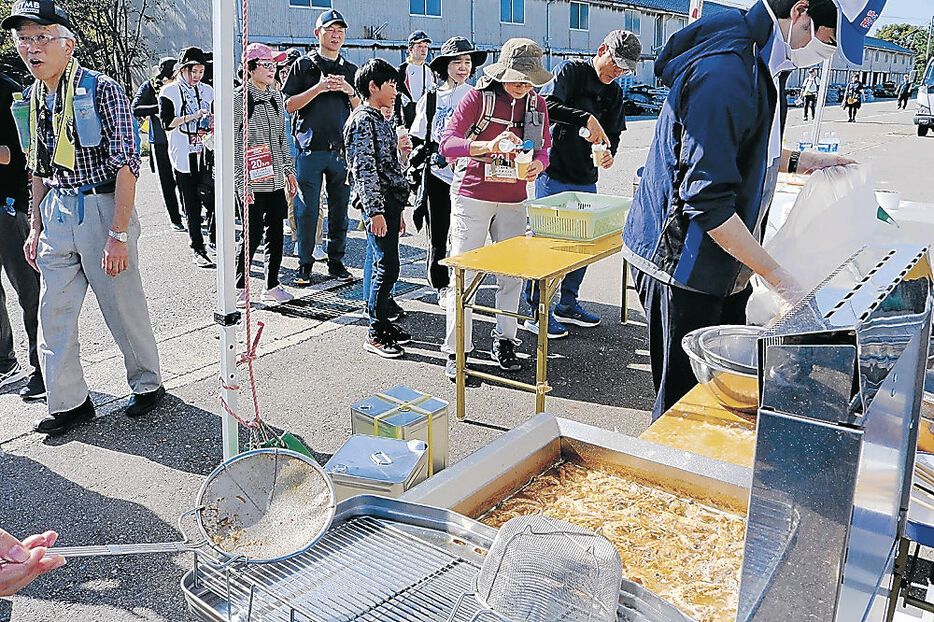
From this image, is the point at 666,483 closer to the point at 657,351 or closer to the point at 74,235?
the point at 657,351

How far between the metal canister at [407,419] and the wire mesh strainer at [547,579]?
1.52 metres

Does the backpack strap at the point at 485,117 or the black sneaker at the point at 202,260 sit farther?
the black sneaker at the point at 202,260

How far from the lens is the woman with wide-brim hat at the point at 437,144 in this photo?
242 inches

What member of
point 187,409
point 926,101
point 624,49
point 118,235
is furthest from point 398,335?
point 926,101

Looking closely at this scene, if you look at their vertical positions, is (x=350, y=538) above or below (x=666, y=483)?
above

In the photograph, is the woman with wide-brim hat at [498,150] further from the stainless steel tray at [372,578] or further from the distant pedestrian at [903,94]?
the distant pedestrian at [903,94]

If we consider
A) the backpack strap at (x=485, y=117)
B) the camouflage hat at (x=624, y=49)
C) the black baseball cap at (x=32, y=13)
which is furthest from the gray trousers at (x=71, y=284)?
the camouflage hat at (x=624, y=49)

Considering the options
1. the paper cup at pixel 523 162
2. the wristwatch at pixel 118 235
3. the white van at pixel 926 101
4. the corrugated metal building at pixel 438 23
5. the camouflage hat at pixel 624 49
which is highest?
the corrugated metal building at pixel 438 23

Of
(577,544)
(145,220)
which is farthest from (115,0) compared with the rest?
(577,544)

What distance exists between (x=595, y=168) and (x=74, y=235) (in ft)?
11.6

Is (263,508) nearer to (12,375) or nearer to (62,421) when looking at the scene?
(62,421)

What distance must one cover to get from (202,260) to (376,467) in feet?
19.9

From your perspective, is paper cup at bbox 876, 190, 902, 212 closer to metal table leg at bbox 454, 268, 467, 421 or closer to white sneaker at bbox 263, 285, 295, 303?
metal table leg at bbox 454, 268, 467, 421

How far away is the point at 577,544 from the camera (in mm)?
1248
